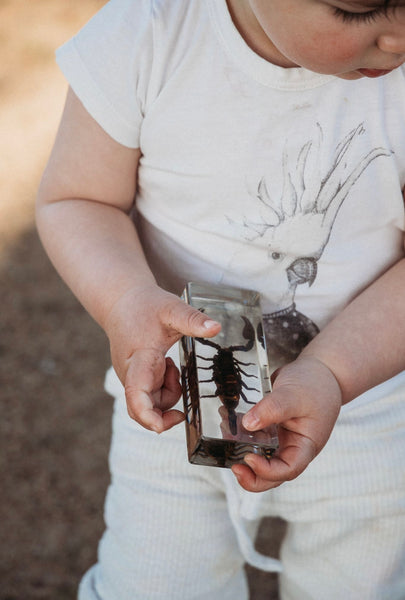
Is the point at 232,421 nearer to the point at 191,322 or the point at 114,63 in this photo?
the point at 191,322

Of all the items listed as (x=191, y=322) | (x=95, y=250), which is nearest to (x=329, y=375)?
(x=191, y=322)

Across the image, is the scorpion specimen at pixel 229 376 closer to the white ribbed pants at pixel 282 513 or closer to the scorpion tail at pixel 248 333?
the scorpion tail at pixel 248 333

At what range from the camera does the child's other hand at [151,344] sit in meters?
0.60

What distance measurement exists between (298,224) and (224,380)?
0.68 ft

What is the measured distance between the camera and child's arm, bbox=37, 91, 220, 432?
634 millimetres

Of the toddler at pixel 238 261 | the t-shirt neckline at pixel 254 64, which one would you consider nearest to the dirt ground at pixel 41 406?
the toddler at pixel 238 261

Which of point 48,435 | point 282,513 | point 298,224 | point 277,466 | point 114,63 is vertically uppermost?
point 114,63

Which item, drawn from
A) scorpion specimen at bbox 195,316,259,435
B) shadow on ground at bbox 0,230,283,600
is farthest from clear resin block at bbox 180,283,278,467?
shadow on ground at bbox 0,230,283,600

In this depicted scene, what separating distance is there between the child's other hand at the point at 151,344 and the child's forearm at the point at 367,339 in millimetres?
162

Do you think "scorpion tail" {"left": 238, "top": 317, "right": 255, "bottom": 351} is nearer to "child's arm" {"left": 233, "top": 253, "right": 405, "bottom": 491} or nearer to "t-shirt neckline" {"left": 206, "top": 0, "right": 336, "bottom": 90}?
"child's arm" {"left": 233, "top": 253, "right": 405, "bottom": 491}

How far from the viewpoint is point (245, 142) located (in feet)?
2.33

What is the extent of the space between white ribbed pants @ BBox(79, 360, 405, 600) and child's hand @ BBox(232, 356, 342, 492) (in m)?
0.14

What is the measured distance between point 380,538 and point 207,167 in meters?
0.45

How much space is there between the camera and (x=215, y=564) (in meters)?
0.80
